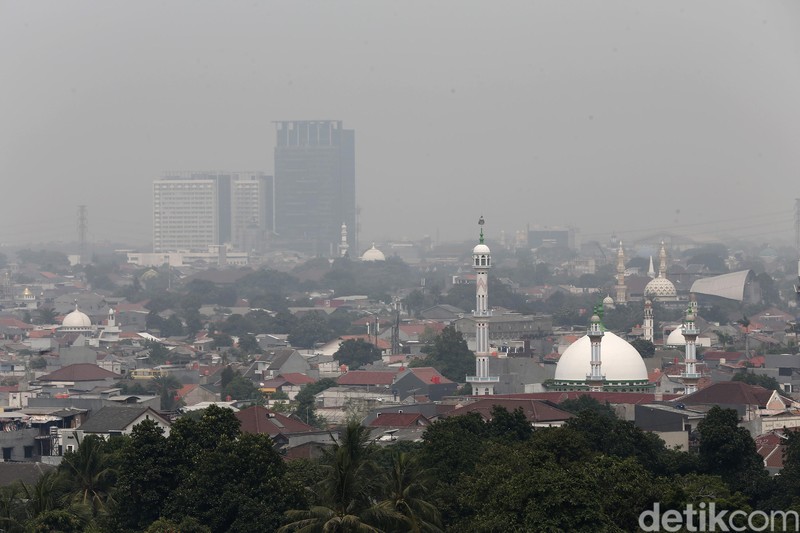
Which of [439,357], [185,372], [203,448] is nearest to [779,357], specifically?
[439,357]

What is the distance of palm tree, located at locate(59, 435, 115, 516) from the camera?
2802 centimetres

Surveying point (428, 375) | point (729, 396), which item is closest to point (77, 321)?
point (428, 375)

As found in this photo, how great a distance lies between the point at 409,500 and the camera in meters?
24.0

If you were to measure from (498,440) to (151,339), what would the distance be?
5847 centimetres

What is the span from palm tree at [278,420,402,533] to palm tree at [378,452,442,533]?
210 mm

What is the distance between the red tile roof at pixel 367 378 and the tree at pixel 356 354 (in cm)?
1019

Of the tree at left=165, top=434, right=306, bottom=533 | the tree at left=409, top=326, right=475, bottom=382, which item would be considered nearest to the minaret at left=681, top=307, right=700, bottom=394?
the tree at left=409, top=326, right=475, bottom=382

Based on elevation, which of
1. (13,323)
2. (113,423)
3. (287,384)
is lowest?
(13,323)

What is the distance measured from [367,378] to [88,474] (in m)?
30.5

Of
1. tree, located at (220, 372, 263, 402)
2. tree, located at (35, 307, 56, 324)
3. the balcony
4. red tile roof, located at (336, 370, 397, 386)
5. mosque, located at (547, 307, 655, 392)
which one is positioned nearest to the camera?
mosque, located at (547, 307, 655, 392)

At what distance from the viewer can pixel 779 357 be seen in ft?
201

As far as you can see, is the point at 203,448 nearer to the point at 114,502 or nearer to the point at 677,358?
the point at 114,502

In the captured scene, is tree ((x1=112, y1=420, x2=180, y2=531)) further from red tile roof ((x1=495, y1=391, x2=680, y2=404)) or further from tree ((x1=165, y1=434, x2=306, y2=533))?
red tile roof ((x1=495, y1=391, x2=680, y2=404))

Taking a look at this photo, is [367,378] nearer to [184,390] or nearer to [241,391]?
[241,391]
